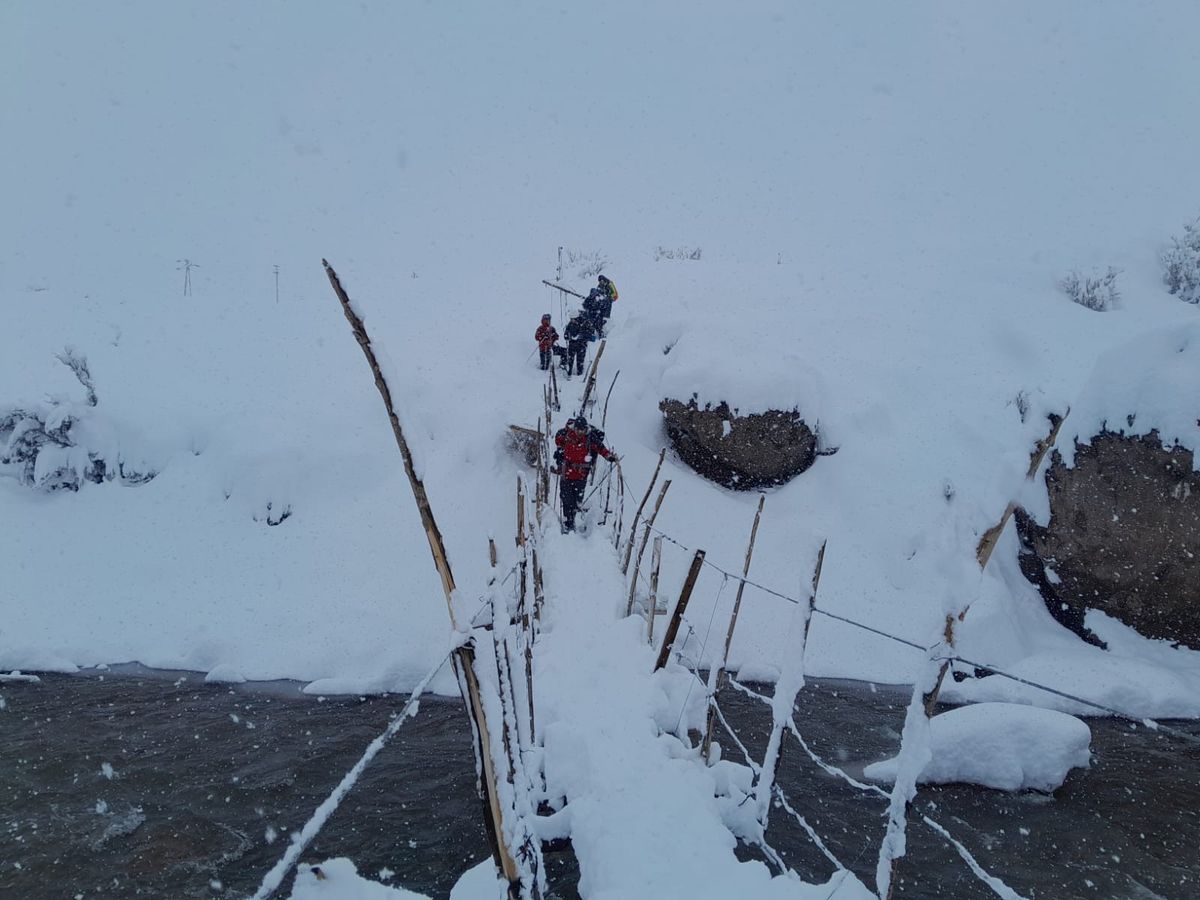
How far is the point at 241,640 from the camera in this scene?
6973 millimetres

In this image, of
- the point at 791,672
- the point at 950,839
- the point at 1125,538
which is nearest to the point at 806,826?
the point at 791,672

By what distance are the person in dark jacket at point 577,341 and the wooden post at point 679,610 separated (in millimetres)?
7754

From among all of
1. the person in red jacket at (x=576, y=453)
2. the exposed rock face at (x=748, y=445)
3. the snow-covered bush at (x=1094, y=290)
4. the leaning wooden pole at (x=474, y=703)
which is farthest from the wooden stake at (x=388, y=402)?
the snow-covered bush at (x=1094, y=290)

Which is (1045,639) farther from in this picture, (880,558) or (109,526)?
(109,526)

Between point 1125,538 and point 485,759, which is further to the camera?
point 1125,538

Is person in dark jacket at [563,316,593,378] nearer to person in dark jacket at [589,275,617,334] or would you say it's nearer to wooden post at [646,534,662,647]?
person in dark jacket at [589,275,617,334]

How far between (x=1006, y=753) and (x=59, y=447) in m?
12.0

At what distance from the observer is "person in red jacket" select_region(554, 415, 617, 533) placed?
6.84 meters

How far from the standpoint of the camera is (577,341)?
1120 centimetres

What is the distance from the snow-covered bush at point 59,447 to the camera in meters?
8.84

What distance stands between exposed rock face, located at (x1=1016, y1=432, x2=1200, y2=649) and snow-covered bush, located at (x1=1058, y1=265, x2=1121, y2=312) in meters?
6.25

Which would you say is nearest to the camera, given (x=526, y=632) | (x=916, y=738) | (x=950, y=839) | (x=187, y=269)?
(x=950, y=839)

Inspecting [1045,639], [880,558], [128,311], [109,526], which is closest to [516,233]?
[128,311]

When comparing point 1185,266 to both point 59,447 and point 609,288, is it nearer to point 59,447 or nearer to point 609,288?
point 609,288
